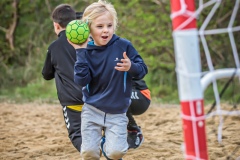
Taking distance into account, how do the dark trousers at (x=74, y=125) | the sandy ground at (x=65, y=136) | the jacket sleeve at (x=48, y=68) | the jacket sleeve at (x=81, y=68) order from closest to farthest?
the jacket sleeve at (x=81, y=68)
the dark trousers at (x=74, y=125)
the jacket sleeve at (x=48, y=68)
the sandy ground at (x=65, y=136)

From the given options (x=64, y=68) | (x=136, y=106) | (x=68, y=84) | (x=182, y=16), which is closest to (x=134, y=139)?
(x=136, y=106)

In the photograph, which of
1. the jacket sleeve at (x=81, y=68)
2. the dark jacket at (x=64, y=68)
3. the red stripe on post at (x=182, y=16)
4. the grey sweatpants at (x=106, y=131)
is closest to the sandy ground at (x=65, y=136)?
the dark jacket at (x=64, y=68)

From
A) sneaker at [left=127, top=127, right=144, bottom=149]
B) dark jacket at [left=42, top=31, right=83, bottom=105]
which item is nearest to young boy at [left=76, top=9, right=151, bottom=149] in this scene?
sneaker at [left=127, top=127, right=144, bottom=149]

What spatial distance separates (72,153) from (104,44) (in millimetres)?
1777

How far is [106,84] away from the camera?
13.1ft

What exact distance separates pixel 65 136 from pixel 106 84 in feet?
8.58

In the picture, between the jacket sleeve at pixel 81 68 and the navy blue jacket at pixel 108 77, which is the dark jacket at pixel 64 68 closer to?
the navy blue jacket at pixel 108 77

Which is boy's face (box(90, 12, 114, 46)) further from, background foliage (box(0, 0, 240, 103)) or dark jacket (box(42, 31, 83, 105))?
background foliage (box(0, 0, 240, 103))

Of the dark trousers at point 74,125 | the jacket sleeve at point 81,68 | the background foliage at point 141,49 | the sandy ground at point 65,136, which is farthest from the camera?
the background foliage at point 141,49

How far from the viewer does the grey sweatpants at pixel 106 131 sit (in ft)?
13.3

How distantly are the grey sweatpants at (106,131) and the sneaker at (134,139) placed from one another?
81 cm

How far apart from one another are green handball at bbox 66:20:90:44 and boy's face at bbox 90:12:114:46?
0.11m

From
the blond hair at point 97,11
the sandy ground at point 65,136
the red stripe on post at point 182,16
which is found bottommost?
the sandy ground at point 65,136

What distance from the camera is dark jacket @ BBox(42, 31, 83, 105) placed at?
4609 millimetres
